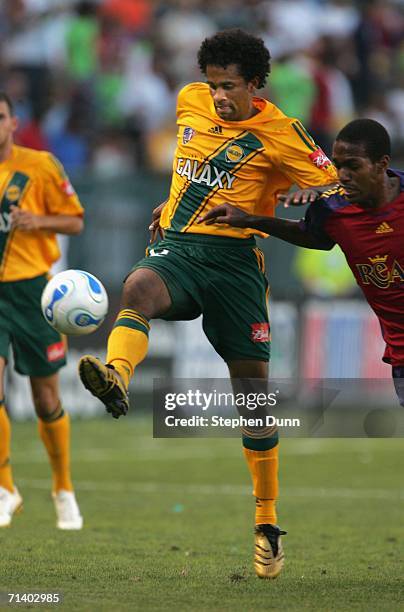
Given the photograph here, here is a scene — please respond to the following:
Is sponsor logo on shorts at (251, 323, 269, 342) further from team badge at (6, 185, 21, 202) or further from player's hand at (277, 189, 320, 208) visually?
team badge at (6, 185, 21, 202)

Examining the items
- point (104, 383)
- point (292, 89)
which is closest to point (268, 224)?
point (104, 383)

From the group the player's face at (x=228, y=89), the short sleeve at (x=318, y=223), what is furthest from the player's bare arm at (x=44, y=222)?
the short sleeve at (x=318, y=223)

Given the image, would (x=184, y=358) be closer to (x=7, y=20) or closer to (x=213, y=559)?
(x=7, y=20)

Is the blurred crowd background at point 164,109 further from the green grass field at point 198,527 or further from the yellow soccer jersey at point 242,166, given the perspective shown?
the yellow soccer jersey at point 242,166

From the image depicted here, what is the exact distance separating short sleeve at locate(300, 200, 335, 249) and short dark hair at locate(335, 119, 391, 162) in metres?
0.45

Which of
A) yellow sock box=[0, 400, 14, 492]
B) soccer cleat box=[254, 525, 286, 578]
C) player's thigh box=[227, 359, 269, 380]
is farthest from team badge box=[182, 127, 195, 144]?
yellow sock box=[0, 400, 14, 492]

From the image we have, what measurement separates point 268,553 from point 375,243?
1821 millimetres

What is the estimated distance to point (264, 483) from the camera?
736 centimetres

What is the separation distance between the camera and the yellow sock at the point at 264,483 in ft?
24.1

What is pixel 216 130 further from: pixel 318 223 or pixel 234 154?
pixel 318 223

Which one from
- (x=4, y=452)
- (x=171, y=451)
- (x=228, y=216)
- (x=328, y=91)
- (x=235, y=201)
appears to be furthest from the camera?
(x=328, y=91)

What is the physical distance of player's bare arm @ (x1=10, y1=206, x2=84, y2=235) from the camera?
883 centimetres

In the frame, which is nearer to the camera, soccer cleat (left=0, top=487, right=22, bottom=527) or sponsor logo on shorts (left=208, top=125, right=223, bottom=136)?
sponsor logo on shorts (left=208, top=125, right=223, bottom=136)

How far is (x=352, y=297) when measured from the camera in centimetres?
1625
